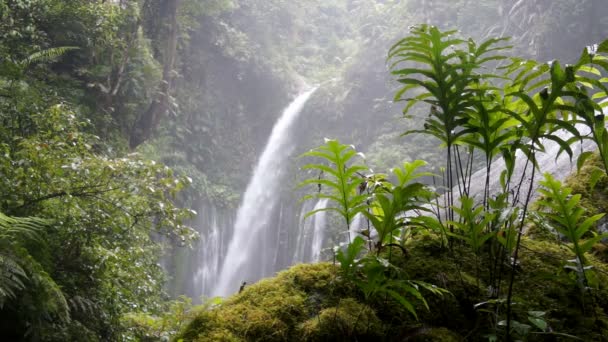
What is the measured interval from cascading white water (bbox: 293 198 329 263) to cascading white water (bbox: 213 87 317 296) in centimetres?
142

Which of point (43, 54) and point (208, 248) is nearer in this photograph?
point (43, 54)

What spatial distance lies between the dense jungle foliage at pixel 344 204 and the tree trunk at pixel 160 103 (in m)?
0.04

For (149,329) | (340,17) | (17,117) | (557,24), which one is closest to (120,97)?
(17,117)

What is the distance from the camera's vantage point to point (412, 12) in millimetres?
17109

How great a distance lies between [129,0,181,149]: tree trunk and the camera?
33.3ft

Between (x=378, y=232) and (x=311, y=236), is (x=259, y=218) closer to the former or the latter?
(x=311, y=236)

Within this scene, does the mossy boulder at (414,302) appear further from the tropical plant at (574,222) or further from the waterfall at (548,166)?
the waterfall at (548,166)

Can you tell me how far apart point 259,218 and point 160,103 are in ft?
22.5

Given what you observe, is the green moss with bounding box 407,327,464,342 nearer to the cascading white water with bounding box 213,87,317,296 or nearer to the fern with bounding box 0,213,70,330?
the fern with bounding box 0,213,70,330

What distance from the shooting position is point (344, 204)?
5.24 feet

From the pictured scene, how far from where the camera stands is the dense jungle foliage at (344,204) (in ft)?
4.68

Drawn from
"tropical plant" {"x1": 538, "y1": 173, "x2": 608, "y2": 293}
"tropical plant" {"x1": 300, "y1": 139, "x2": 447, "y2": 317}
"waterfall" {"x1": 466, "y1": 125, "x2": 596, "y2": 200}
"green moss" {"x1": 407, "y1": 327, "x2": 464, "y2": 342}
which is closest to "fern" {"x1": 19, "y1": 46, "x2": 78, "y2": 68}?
"tropical plant" {"x1": 300, "y1": 139, "x2": 447, "y2": 317}

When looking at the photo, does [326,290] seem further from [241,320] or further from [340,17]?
[340,17]

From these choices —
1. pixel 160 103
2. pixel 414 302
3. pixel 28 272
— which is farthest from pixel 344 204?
pixel 160 103
